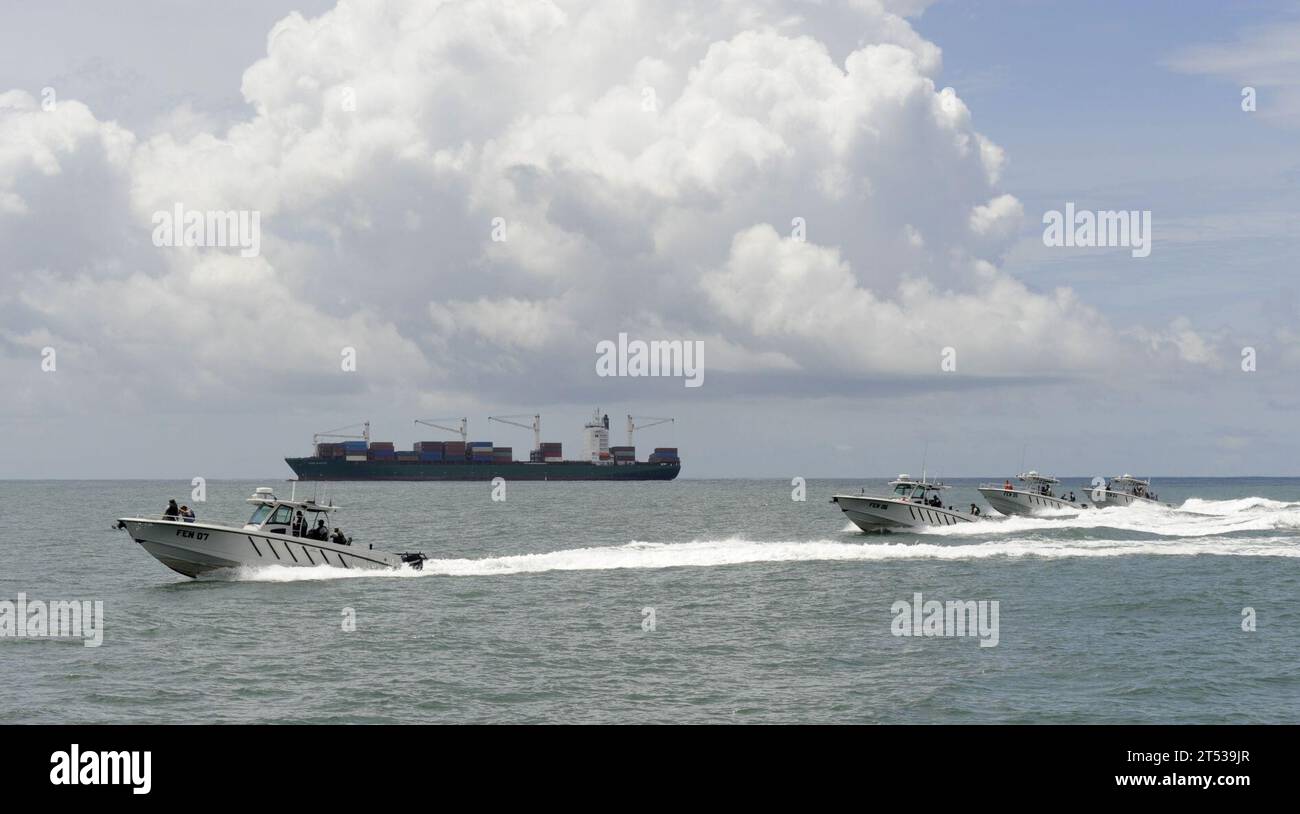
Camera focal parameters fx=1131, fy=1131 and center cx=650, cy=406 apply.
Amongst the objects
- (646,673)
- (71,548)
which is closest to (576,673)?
(646,673)

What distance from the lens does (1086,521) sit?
277 ft

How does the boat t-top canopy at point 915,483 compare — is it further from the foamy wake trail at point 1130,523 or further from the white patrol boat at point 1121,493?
the white patrol boat at point 1121,493

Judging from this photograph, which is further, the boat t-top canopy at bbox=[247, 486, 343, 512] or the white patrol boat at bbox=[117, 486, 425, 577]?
the boat t-top canopy at bbox=[247, 486, 343, 512]

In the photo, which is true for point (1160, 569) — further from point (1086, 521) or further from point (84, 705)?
point (84, 705)

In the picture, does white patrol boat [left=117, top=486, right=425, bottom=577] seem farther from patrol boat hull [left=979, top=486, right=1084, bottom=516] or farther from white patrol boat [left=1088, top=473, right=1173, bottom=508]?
white patrol boat [left=1088, top=473, right=1173, bottom=508]

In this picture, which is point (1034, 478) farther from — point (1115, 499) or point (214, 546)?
point (214, 546)

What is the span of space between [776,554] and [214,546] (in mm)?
26526

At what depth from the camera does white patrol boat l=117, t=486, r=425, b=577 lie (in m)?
41.7

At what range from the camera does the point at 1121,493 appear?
349 ft

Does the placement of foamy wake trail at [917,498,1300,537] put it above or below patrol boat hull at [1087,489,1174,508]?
below

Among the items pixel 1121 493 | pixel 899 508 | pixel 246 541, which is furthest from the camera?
pixel 1121 493

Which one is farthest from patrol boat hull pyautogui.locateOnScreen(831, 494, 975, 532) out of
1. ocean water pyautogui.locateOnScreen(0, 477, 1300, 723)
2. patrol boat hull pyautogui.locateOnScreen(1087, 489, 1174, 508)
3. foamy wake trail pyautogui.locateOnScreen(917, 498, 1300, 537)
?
patrol boat hull pyautogui.locateOnScreen(1087, 489, 1174, 508)

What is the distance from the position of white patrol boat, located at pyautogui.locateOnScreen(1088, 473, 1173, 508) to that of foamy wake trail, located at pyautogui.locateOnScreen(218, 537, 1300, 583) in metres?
37.0

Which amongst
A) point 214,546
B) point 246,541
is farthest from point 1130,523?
point 214,546
